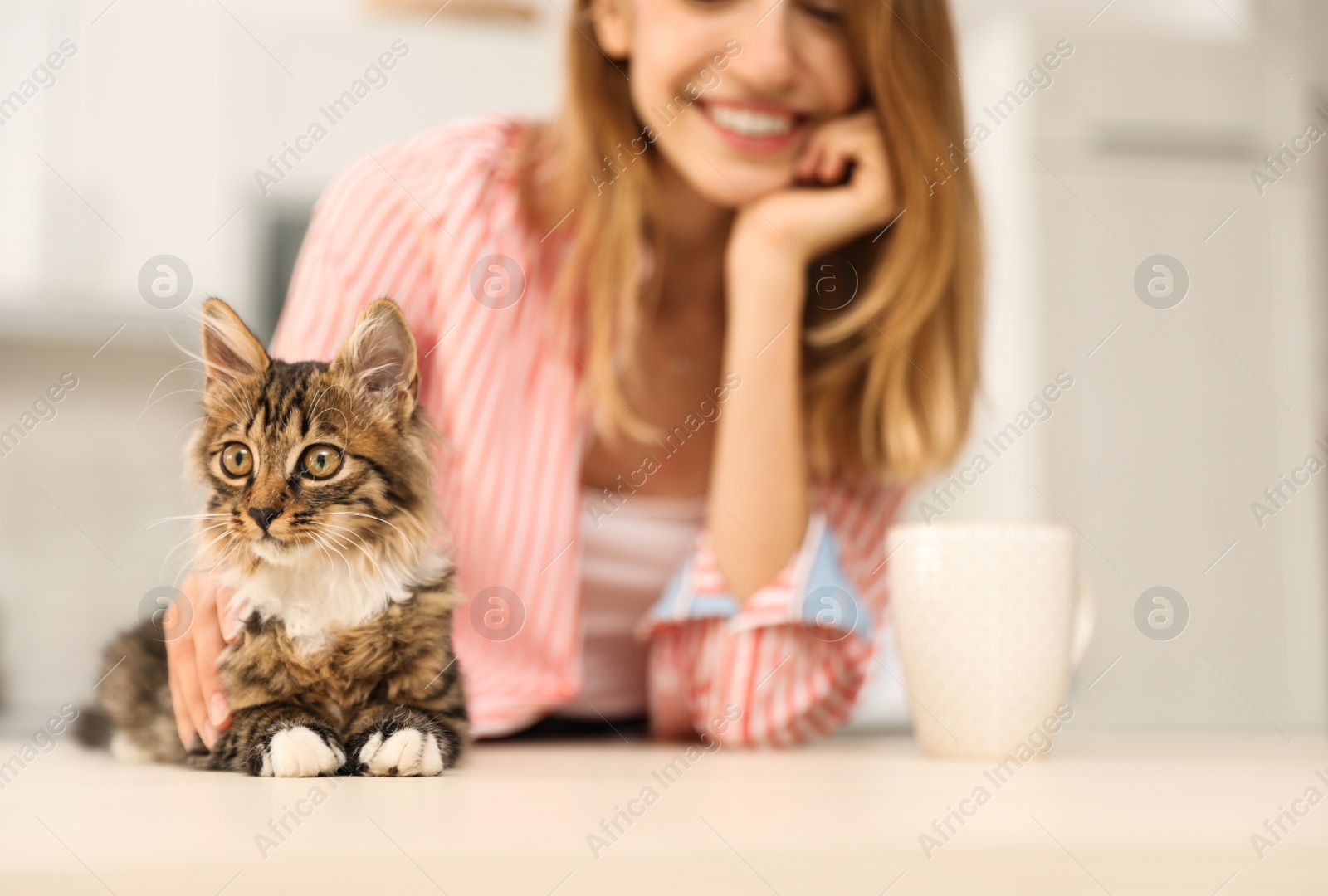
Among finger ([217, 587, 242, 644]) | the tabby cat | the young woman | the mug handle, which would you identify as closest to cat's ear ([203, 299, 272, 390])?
the tabby cat

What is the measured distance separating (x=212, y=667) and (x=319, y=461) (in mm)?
160

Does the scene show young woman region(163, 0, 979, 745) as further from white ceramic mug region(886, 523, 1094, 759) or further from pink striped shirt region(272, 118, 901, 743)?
white ceramic mug region(886, 523, 1094, 759)

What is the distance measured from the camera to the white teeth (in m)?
1.02

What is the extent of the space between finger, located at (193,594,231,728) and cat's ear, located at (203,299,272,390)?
0.45ft

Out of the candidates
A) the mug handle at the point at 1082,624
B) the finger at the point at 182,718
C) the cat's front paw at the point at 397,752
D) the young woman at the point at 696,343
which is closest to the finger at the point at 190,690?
the finger at the point at 182,718

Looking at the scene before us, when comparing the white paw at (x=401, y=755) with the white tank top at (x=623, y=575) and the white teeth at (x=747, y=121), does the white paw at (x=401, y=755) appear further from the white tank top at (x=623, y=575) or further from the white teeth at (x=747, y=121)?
the white teeth at (x=747, y=121)

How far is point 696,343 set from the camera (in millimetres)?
1247

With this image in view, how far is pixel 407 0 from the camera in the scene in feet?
8.54

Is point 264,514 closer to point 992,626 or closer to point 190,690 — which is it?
point 190,690

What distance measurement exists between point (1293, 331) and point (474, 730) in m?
2.53

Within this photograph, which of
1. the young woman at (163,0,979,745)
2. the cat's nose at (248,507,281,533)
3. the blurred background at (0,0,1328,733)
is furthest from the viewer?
the blurred background at (0,0,1328,733)

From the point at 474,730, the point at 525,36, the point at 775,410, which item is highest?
the point at 525,36

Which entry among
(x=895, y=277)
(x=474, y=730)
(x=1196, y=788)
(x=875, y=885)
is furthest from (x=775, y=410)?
(x=875, y=885)

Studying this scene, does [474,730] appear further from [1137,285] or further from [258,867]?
[1137,285]
